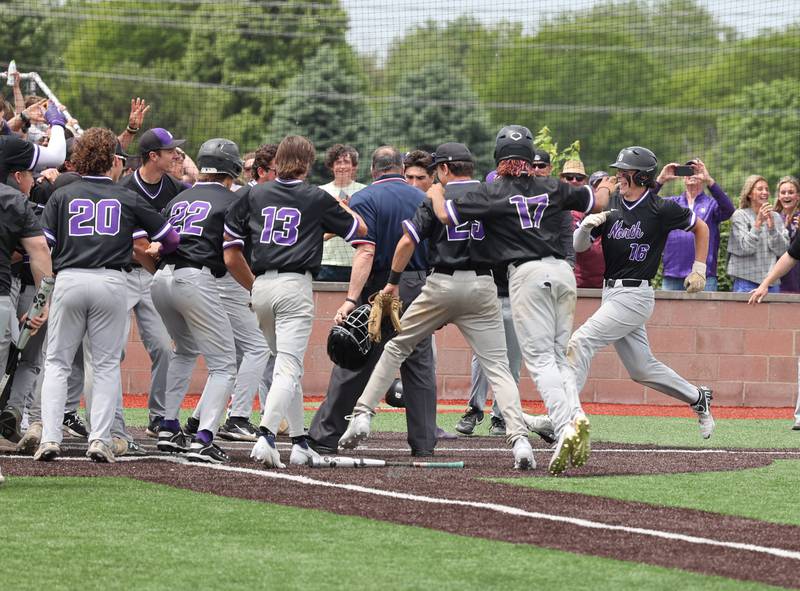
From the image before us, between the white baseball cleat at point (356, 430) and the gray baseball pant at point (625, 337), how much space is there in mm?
1973

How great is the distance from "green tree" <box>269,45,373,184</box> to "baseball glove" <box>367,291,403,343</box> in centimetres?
3092

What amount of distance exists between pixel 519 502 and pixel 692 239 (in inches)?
326

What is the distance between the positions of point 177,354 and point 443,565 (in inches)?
187

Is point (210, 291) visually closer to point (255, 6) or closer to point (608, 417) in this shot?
point (608, 417)

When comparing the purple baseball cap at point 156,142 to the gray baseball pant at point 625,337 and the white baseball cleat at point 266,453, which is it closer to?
the white baseball cleat at point 266,453

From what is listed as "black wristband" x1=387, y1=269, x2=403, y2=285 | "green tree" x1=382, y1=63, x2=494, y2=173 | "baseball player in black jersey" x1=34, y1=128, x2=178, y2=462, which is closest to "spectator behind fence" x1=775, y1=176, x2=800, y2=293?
"black wristband" x1=387, y1=269, x2=403, y2=285

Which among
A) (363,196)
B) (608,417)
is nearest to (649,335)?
(608,417)

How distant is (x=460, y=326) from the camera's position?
9.06 m

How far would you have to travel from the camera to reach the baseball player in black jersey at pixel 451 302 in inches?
347

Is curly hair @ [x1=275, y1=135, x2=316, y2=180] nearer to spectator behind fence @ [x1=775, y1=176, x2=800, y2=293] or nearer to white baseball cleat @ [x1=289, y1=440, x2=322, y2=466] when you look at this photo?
white baseball cleat @ [x1=289, y1=440, x2=322, y2=466]

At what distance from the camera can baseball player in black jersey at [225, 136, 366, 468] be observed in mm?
8484

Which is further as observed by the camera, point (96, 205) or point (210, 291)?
point (210, 291)

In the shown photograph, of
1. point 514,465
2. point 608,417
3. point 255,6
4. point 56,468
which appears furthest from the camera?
point 255,6

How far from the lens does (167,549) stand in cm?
581
